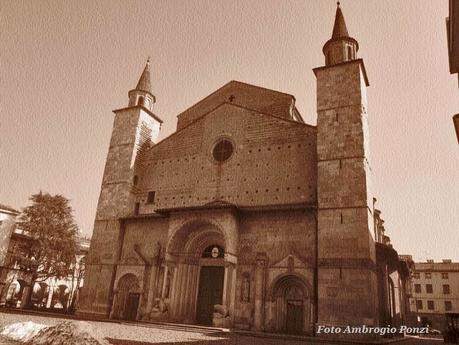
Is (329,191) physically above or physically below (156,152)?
below

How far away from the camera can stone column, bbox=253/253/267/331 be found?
52.5 feet

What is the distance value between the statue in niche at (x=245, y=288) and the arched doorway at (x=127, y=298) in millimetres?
6405

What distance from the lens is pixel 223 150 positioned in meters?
20.9

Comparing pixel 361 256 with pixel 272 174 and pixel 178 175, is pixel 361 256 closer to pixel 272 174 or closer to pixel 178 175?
pixel 272 174

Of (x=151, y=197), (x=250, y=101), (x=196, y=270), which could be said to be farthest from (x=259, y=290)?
(x=250, y=101)

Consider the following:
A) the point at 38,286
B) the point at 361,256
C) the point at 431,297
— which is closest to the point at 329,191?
the point at 361,256

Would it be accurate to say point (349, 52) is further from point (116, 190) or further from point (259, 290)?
point (116, 190)

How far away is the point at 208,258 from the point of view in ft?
63.1

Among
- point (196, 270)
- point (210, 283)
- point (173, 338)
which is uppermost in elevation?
point (196, 270)

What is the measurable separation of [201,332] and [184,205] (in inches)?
304

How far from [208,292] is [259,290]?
344 cm

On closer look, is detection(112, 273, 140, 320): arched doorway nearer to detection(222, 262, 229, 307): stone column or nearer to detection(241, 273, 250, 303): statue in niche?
detection(222, 262, 229, 307): stone column

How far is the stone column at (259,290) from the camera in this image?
16.0 m

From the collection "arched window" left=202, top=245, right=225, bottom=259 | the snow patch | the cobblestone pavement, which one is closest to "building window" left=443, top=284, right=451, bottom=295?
"arched window" left=202, top=245, right=225, bottom=259
